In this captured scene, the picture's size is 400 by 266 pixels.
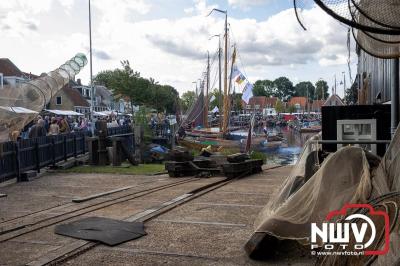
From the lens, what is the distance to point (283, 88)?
165750 millimetres

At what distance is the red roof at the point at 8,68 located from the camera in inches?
2109

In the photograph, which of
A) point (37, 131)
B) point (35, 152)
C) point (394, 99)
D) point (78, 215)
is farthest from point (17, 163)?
point (394, 99)

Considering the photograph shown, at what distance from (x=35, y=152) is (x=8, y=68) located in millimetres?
44025

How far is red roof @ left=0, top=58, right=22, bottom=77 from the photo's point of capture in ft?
176

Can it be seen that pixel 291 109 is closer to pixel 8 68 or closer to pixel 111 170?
pixel 8 68

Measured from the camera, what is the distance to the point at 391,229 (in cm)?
399

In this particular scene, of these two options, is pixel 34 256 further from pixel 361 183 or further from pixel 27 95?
pixel 27 95

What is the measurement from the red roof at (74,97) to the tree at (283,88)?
324ft

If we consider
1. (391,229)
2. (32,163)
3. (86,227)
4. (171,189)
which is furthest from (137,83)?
(391,229)

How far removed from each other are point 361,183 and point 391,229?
1.29 metres

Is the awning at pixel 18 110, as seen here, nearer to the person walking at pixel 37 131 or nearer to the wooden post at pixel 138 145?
the person walking at pixel 37 131

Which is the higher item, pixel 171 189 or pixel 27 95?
pixel 27 95

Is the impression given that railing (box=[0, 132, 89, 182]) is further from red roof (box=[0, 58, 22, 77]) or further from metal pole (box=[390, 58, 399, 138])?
red roof (box=[0, 58, 22, 77])

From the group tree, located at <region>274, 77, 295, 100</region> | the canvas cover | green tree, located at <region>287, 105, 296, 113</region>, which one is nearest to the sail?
the canvas cover
